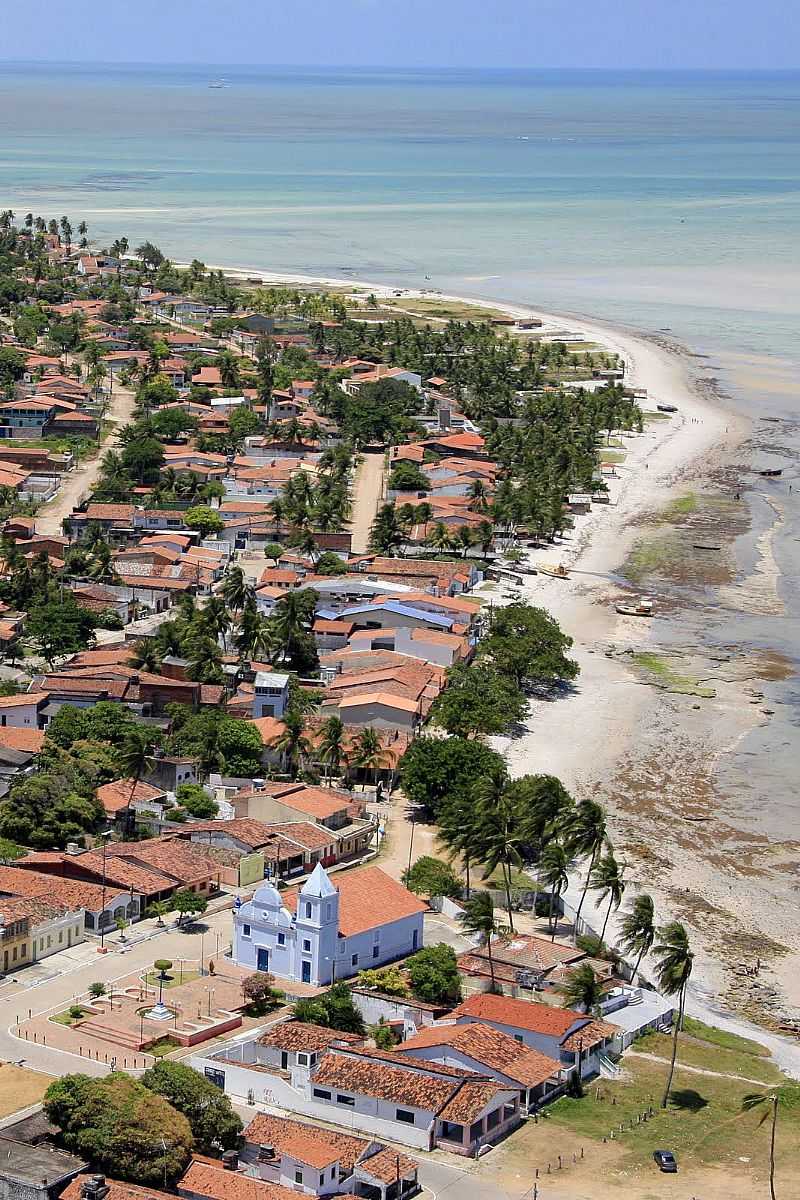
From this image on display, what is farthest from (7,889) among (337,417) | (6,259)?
(6,259)

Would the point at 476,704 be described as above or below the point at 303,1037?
above

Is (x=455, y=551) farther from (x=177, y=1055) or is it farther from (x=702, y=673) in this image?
(x=177, y=1055)

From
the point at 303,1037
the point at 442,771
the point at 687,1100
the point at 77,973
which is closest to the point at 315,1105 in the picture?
the point at 303,1037

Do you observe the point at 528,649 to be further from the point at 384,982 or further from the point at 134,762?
the point at 384,982

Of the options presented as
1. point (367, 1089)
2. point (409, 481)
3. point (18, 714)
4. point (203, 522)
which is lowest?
point (367, 1089)

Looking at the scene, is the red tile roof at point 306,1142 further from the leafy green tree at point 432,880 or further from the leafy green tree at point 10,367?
the leafy green tree at point 10,367

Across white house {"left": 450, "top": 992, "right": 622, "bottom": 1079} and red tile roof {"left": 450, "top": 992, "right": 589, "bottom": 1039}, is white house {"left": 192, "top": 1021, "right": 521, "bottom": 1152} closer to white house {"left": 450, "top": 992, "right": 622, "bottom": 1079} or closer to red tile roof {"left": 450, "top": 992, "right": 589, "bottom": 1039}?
white house {"left": 450, "top": 992, "right": 622, "bottom": 1079}

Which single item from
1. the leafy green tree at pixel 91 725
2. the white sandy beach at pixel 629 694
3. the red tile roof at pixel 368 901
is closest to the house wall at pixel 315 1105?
the red tile roof at pixel 368 901
